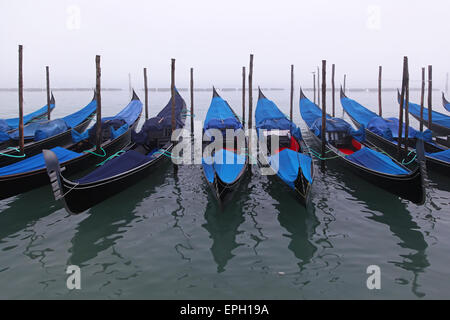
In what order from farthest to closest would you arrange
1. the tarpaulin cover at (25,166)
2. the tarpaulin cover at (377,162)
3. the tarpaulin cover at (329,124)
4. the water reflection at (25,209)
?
the tarpaulin cover at (329,124), the tarpaulin cover at (377,162), the tarpaulin cover at (25,166), the water reflection at (25,209)

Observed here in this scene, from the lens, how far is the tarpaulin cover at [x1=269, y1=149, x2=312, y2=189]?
753cm

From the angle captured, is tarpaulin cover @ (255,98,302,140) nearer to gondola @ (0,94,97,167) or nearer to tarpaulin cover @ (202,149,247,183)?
tarpaulin cover @ (202,149,247,183)

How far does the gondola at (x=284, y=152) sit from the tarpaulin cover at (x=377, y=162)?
1.40 m

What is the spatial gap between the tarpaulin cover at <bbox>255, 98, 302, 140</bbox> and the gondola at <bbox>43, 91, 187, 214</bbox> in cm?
395

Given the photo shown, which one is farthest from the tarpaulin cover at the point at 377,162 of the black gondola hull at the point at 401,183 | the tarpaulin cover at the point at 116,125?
the tarpaulin cover at the point at 116,125

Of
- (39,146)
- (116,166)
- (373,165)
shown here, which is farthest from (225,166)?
(39,146)

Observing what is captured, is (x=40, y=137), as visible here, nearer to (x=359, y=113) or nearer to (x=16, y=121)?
(x=16, y=121)

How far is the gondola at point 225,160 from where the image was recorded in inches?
279

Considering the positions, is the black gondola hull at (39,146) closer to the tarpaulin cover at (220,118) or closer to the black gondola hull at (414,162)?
the tarpaulin cover at (220,118)

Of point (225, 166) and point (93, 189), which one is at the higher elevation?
point (225, 166)

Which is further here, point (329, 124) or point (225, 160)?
point (329, 124)

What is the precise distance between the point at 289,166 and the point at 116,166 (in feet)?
14.3

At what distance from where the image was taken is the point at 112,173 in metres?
7.71
